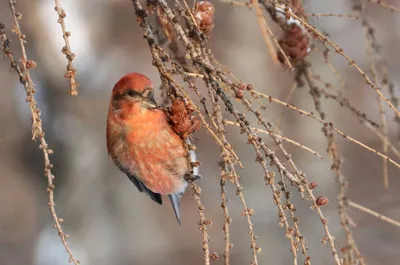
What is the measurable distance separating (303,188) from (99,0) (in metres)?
3.90

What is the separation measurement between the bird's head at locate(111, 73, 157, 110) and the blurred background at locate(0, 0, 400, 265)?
9.31 ft

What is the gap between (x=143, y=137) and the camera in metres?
0.93

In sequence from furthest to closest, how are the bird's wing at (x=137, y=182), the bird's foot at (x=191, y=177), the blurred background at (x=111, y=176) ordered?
the blurred background at (x=111, y=176) < the bird's wing at (x=137, y=182) < the bird's foot at (x=191, y=177)

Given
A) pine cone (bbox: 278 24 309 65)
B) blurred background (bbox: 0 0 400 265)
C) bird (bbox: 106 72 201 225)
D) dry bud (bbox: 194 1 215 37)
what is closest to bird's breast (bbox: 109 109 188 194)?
bird (bbox: 106 72 201 225)

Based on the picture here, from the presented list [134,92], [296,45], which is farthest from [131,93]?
[296,45]

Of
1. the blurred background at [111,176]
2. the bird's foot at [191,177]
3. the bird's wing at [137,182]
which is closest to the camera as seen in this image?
the bird's foot at [191,177]

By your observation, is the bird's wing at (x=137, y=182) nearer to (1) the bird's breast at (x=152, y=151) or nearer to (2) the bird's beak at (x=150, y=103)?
(1) the bird's breast at (x=152, y=151)

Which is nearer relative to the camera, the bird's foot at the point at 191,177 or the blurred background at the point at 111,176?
the bird's foot at the point at 191,177

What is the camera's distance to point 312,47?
109cm

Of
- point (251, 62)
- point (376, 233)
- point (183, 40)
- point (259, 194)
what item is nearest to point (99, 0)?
point (251, 62)

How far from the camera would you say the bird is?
907mm

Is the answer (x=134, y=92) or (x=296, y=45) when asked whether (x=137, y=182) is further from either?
(x=296, y=45)

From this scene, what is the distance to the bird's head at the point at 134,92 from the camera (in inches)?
35.2

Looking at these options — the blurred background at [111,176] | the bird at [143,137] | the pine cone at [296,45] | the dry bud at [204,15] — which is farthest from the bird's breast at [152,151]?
the blurred background at [111,176]
